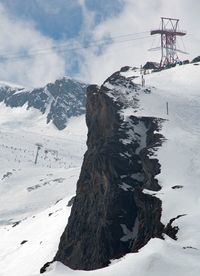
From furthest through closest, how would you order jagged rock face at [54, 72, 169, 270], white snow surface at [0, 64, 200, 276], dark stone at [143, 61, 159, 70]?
1. dark stone at [143, 61, 159, 70]
2. jagged rock face at [54, 72, 169, 270]
3. white snow surface at [0, 64, 200, 276]

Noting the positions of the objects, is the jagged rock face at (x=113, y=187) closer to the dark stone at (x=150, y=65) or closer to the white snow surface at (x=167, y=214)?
the white snow surface at (x=167, y=214)

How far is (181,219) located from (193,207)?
3.14m

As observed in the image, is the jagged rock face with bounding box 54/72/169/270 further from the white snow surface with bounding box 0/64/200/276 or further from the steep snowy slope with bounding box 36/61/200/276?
the white snow surface with bounding box 0/64/200/276

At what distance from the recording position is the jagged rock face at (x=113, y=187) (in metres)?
47.9

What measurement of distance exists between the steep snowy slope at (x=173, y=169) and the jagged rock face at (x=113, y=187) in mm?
1113

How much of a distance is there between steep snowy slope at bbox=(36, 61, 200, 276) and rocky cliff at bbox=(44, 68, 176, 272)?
825 mm

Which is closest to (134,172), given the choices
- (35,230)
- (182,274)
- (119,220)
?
(119,220)

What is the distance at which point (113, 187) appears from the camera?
172 ft

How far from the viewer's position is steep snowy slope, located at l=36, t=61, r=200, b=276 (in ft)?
72.7

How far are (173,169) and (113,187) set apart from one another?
8179 mm

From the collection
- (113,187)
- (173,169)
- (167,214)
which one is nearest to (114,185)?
(113,187)

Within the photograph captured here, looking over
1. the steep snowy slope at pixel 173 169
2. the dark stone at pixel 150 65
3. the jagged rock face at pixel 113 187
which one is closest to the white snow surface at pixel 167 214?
the steep snowy slope at pixel 173 169

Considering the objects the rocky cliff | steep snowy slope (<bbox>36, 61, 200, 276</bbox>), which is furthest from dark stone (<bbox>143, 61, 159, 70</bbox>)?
the rocky cliff

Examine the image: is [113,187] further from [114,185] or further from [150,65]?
[150,65]
